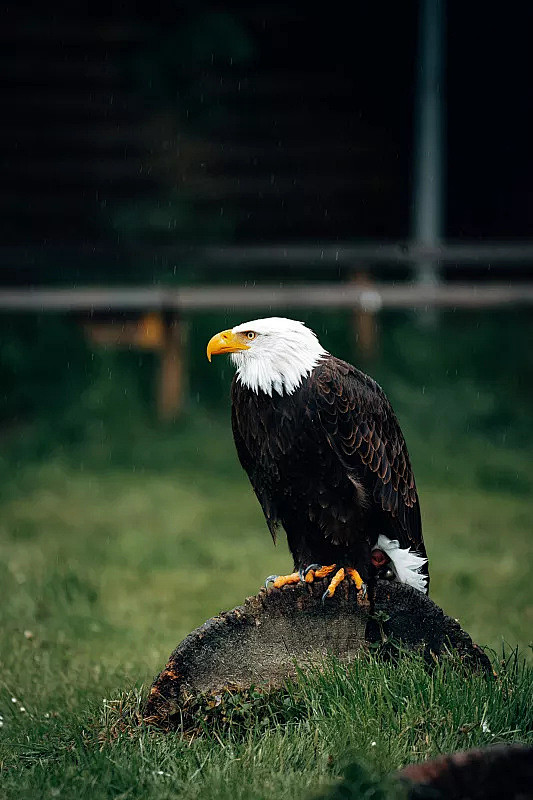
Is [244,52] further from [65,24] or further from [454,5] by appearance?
[454,5]

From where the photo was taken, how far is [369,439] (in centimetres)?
408

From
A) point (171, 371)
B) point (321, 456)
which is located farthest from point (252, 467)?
point (171, 371)

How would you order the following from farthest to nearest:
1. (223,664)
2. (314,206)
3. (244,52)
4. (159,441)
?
(314,206)
(244,52)
(159,441)
(223,664)

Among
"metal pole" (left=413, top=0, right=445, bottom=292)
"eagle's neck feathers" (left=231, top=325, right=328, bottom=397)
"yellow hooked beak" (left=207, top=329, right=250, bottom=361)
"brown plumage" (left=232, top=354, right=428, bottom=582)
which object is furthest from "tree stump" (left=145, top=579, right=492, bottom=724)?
"metal pole" (left=413, top=0, right=445, bottom=292)

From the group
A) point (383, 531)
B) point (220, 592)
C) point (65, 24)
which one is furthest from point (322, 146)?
A: point (383, 531)

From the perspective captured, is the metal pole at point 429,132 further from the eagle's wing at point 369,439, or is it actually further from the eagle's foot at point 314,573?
the eagle's foot at point 314,573

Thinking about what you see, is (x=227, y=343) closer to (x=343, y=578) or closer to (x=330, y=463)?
(x=330, y=463)

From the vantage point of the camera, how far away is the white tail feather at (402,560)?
4.28 m

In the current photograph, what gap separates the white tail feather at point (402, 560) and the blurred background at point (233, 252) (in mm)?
2591

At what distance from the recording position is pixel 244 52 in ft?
38.0

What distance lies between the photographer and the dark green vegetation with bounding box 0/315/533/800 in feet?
11.9

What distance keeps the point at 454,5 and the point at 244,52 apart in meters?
2.67

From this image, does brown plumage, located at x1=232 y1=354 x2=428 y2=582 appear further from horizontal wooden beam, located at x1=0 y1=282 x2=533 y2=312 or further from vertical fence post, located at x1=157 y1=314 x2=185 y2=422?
vertical fence post, located at x1=157 y1=314 x2=185 y2=422

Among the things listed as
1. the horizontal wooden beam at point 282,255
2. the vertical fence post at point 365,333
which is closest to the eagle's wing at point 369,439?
the vertical fence post at point 365,333
